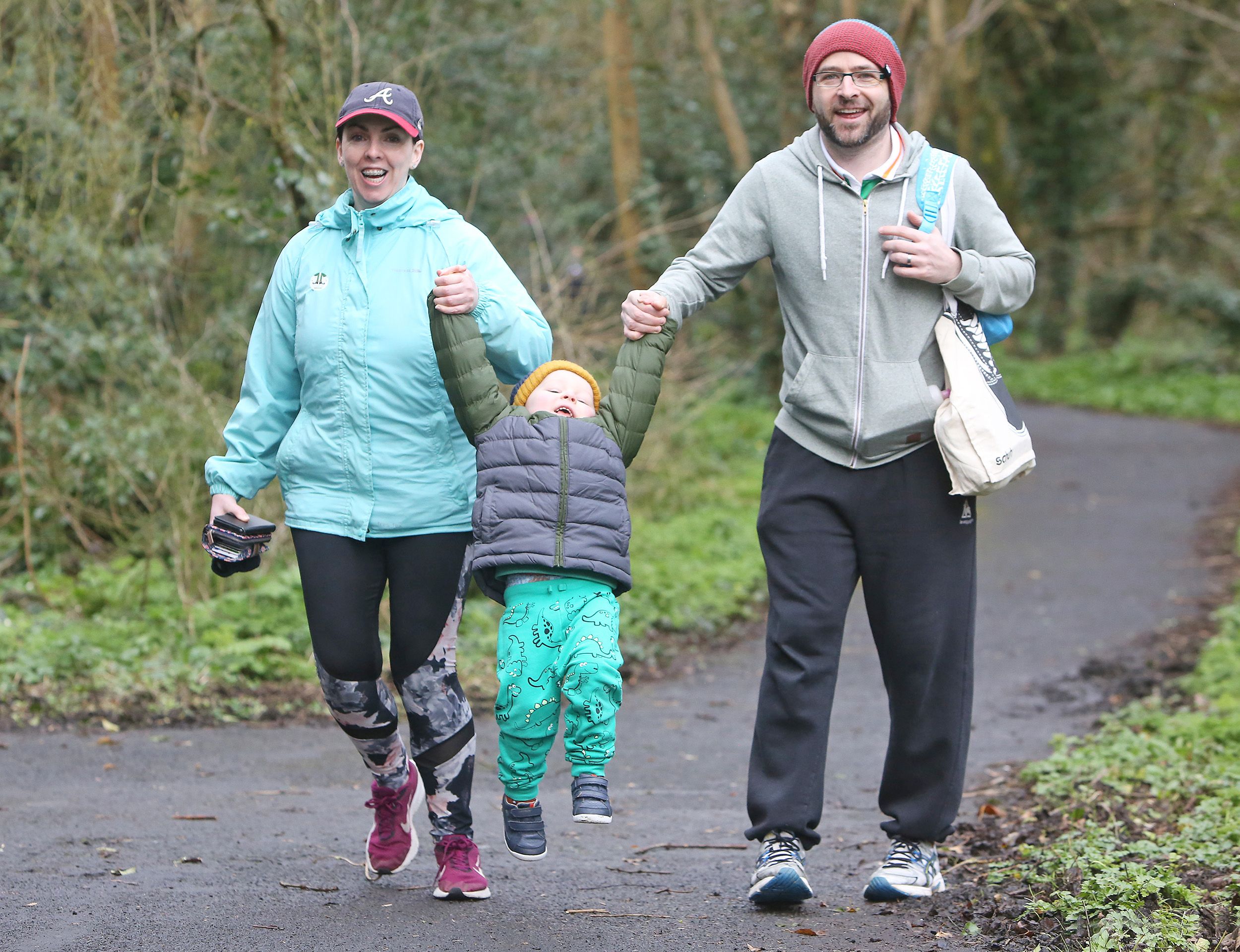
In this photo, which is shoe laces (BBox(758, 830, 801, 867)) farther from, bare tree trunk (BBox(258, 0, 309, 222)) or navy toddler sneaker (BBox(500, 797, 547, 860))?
bare tree trunk (BBox(258, 0, 309, 222))

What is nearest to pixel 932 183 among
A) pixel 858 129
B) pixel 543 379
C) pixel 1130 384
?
pixel 858 129

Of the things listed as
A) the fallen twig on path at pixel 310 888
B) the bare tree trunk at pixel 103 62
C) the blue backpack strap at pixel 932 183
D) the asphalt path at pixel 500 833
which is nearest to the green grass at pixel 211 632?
the asphalt path at pixel 500 833

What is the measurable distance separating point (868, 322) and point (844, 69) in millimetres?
674

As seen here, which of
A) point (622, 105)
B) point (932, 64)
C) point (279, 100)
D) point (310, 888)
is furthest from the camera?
point (932, 64)

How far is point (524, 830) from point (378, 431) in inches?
43.7

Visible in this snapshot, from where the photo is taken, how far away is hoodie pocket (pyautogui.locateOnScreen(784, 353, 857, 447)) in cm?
390

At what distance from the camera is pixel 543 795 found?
218 inches

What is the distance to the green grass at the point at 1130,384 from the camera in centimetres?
2297

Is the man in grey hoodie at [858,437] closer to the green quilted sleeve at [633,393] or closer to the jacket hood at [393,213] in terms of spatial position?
the green quilted sleeve at [633,393]

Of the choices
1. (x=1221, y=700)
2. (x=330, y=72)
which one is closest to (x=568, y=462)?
(x=1221, y=700)

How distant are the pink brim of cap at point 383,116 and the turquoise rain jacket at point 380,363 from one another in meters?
0.19

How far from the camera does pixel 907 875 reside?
4055 mm

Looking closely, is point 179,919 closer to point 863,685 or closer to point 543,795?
point 543,795

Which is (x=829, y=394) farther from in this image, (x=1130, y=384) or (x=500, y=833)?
(x=1130, y=384)
